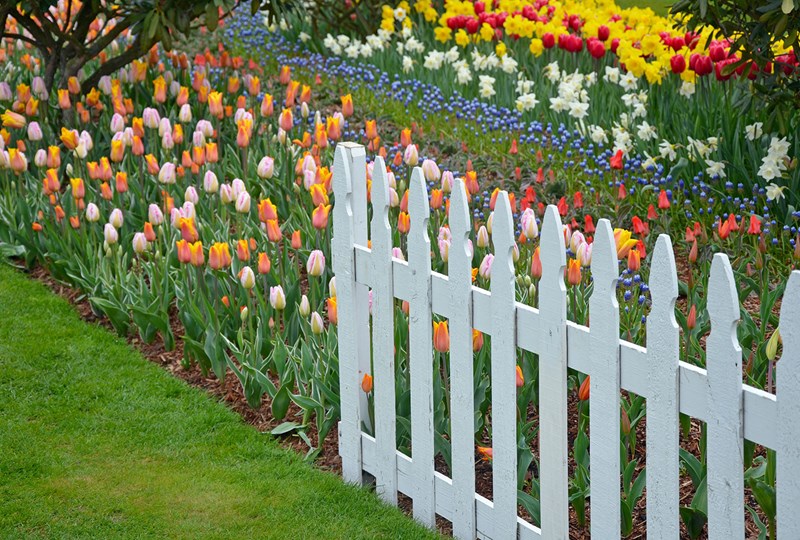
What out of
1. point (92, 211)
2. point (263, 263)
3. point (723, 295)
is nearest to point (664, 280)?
point (723, 295)

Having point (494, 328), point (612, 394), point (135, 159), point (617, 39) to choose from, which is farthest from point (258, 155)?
point (612, 394)

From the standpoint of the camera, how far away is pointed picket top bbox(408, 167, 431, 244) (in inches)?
120

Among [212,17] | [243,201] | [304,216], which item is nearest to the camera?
[243,201]

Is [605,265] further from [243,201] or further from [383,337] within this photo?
[243,201]

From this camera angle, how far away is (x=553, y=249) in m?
2.65

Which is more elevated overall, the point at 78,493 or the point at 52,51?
the point at 52,51

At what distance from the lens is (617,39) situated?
7.55 metres

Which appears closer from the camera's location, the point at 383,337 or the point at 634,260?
the point at 383,337

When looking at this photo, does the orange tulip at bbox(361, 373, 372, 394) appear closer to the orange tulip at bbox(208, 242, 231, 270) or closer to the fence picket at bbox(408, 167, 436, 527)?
the fence picket at bbox(408, 167, 436, 527)

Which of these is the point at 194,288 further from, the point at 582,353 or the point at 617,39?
the point at 617,39

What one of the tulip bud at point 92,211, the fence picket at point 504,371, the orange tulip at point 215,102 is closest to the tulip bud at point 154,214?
the tulip bud at point 92,211

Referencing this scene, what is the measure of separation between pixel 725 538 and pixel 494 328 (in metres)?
0.80

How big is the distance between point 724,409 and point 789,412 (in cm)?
16

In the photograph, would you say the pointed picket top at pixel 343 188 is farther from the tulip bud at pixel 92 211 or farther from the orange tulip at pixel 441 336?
the tulip bud at pixel 92 211
